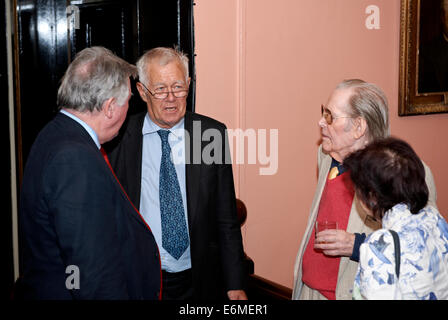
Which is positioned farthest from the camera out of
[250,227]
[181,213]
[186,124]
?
[250,227]

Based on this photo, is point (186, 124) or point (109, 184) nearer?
point (109, 184)

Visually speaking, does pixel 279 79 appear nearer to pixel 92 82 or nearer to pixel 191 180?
pixel 191 180

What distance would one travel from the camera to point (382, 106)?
1.93 metres

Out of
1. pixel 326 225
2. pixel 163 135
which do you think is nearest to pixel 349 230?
pixel 326 225

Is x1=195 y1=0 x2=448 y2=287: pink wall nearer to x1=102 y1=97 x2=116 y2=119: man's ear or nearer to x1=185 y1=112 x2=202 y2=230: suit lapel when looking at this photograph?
x1=185 y1=112 x2=202 y2=230: suit lapel

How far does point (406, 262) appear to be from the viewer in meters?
1.24

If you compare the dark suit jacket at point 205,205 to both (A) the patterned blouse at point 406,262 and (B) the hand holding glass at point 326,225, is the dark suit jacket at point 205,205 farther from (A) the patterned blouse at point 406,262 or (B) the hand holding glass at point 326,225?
(A) the patterned blouse at point 406,262

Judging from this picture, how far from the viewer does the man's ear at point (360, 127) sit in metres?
1.93

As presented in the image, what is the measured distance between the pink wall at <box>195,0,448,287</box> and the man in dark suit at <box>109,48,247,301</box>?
675 mm

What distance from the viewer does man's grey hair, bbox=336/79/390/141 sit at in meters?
1.92

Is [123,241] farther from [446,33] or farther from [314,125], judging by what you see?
[446,33]

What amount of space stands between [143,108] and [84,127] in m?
0.99

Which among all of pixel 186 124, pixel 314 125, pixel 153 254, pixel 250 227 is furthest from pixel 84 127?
pixel 314 125

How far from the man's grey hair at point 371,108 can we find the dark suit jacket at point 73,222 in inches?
40.2
